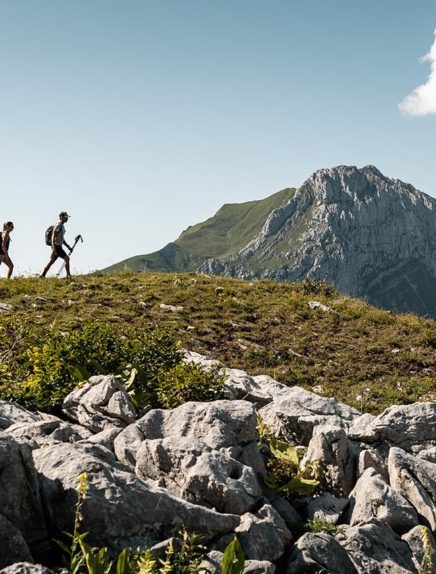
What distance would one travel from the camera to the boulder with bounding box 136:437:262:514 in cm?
722

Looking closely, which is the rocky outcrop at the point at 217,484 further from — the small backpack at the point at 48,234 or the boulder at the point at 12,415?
the small backpack at the point at 48,234

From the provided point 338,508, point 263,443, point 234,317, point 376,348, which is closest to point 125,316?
point 234,317

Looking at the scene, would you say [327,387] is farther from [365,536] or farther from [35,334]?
[365,536]

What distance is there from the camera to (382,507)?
7.73 metres

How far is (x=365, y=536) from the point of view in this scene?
7.14 meters

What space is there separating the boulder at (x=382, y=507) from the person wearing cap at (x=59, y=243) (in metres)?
23.7

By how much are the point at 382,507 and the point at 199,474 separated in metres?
2.67

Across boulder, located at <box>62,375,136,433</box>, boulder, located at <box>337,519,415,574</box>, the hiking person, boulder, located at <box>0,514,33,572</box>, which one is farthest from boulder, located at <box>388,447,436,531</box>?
the hiking person

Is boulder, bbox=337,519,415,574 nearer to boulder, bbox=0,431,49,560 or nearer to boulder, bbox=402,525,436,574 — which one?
boulder, bbox=402,525,436,574

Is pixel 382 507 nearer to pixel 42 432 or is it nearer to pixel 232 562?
pixel 232 562

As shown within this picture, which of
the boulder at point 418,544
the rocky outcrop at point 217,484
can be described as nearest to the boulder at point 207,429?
the rocky outcrop at point 217,484

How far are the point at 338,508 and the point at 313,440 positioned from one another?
1.38 metres

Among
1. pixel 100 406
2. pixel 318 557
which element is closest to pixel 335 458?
pixel 318 557

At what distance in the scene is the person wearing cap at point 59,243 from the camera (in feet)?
94.6
